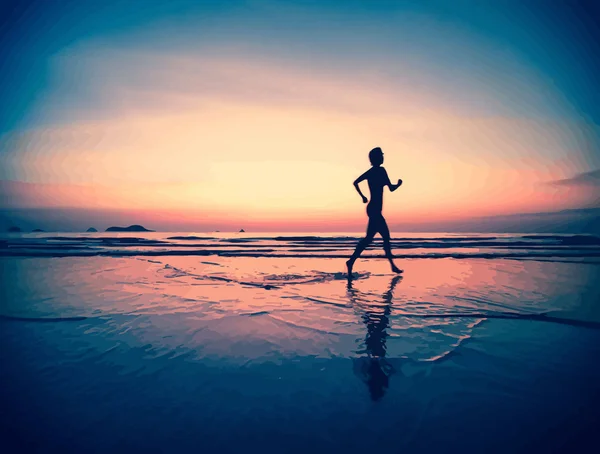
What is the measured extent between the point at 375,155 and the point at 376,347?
564 cm

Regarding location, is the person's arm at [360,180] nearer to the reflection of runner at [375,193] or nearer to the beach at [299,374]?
the reflection of runner at [375,193]

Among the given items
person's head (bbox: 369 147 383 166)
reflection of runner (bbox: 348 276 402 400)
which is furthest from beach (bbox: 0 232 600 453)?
person's head (bbox: 369 147 383 166)

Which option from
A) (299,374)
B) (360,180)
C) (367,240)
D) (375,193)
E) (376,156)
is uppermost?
(376,156)

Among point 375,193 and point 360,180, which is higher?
point 360,180

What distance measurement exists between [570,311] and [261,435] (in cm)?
483

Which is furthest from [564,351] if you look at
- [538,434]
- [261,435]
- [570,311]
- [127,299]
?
[127,299]

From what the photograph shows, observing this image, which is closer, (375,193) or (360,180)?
(360,180)

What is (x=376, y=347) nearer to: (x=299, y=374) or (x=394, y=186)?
(x=299, y=374)

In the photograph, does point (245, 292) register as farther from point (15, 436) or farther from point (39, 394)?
point (15, 436)

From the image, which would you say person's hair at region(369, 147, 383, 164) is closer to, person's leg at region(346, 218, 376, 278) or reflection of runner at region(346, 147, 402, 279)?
reflection of runner at region(346, 147, 402, 279)

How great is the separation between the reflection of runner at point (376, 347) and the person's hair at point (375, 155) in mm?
3853

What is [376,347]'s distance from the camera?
9.65 ft

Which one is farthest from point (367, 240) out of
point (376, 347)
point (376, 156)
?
point (376, 347)

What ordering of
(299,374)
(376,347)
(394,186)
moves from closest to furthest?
(299,374), (376,347), (394,186)
